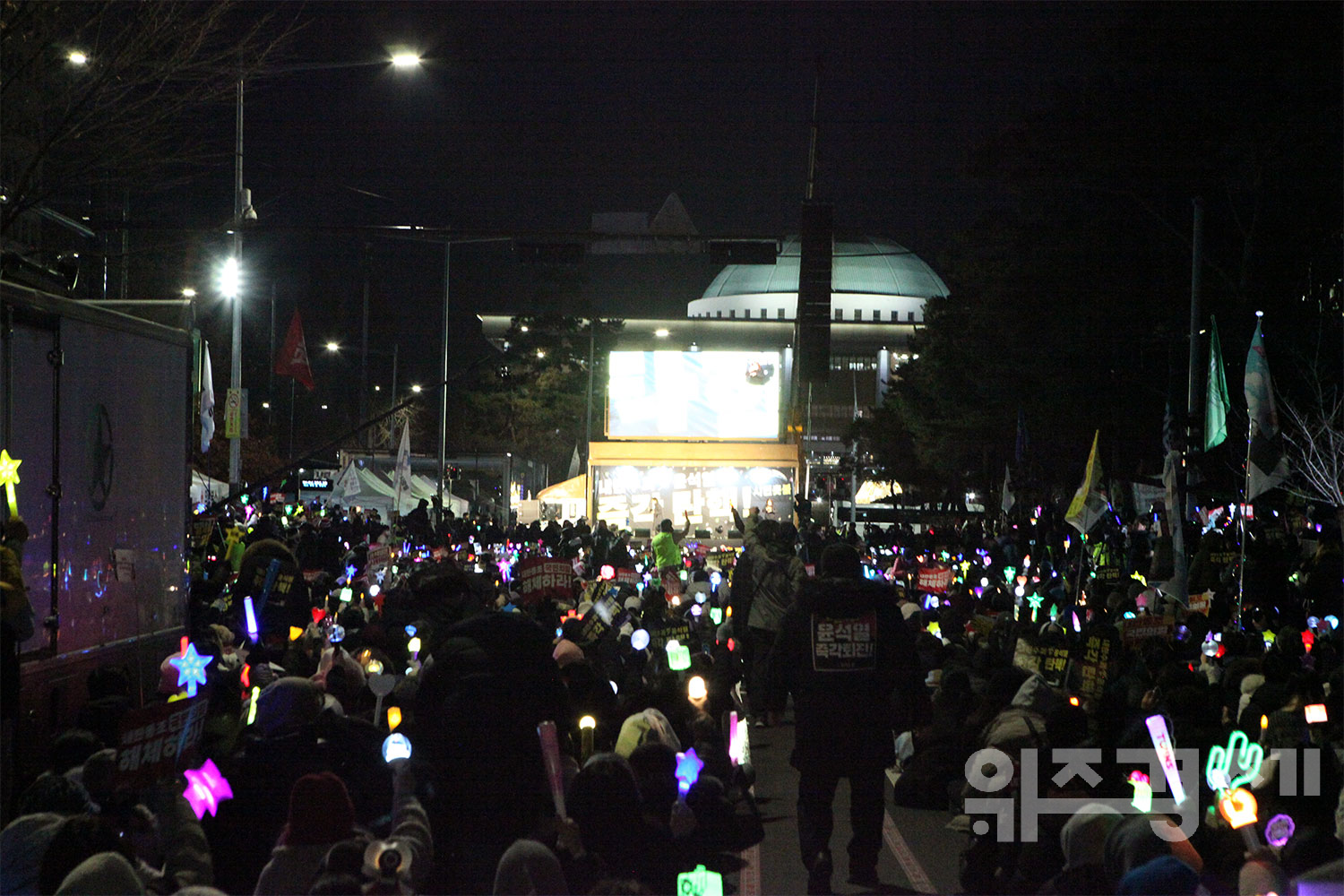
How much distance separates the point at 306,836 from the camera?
516cm

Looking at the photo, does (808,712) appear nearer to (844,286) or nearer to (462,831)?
(462,831)

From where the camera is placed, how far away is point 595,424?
80.4 meters

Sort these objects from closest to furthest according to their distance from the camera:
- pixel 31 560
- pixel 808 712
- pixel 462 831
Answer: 1. pixel 462 831
2. pixel 808 712
3. pixel 31 560

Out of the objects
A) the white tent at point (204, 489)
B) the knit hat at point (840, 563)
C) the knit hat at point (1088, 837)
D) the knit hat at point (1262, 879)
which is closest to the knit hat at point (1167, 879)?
the knit hat at point (1262, 879)

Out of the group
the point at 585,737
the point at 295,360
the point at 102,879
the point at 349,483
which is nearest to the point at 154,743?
the point at 102,879

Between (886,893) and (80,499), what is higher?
(80,499)

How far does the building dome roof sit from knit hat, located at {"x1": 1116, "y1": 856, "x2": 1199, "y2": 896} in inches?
5535

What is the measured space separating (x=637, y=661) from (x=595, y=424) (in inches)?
2676

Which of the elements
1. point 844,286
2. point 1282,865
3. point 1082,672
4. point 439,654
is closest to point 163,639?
point 439,654

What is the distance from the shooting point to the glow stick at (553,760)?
20.7ft

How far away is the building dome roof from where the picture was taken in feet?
488

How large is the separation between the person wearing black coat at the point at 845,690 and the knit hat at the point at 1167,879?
2630 mm

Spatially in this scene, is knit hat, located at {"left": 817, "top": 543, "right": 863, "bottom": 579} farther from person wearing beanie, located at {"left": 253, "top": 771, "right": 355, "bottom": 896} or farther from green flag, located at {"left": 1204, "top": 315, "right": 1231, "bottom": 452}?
green flag, located at {"left": 1204, "top": 315, "right": 1231, "bottom": 452}

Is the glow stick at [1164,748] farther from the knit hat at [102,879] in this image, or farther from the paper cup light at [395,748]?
the knit hat at [102,879]
